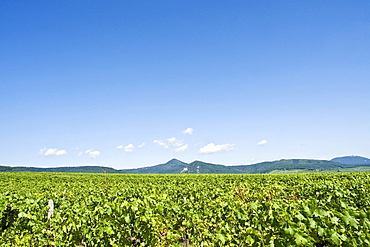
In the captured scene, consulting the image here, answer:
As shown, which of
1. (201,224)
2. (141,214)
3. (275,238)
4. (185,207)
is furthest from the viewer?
(185,207)

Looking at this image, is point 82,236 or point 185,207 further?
point 185,207

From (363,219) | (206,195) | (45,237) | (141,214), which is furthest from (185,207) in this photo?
(363,219)

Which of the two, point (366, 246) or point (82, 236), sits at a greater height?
point (366, 246)

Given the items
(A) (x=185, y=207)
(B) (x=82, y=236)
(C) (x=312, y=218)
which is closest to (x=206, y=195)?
(A) (x=185, y=207)

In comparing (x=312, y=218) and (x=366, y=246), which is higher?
(x=312, y=218)

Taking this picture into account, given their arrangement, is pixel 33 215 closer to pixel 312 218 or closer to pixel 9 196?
pixel 9 196

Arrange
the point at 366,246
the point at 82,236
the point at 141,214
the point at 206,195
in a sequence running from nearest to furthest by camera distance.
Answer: the point at 366,246
the point at 141,214
the point at 82,236
the point at 206,195

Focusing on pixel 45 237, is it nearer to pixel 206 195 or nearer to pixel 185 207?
pixel 185 207

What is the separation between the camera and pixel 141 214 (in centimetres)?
542

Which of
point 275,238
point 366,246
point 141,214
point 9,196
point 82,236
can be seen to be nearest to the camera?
point 366,246

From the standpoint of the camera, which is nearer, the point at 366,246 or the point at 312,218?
the point at 366,246

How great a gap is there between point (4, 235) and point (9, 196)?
1259mm

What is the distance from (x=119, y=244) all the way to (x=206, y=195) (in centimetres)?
498

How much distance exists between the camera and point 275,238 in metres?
3.79
